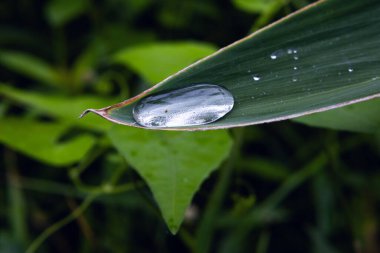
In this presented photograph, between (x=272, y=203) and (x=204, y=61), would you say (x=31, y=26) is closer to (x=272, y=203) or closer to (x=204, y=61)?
(x=272, y=203)

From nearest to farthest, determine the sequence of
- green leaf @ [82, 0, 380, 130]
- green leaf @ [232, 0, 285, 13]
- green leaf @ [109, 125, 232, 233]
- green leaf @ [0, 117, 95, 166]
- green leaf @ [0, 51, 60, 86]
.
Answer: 1. green leaf @ [82, 0, 380, 130]
2. green leaf @ [109, 125, 232, 233]
3. green leaf @ [0, 117, 95, 166]
4. green leaf @ [232, 0, 285, 13]
5. green leaf @ [0, 51, 60, 86]

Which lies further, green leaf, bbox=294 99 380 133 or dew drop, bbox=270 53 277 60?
green leaf, bbox=294 99 380 133

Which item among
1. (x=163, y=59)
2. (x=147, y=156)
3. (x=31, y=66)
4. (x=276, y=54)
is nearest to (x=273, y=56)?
(x=276, y=54)

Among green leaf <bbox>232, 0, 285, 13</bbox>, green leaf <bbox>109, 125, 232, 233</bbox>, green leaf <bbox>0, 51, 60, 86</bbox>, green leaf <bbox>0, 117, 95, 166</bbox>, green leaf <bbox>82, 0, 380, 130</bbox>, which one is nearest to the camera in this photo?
green leaf <bbox>82, 0, 380, 130</bbox>

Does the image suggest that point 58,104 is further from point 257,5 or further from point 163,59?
point 257,5

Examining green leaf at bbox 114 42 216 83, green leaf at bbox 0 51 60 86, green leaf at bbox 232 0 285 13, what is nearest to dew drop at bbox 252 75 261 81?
green leaf at bbox 114 42 216 83

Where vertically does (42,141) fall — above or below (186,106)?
above

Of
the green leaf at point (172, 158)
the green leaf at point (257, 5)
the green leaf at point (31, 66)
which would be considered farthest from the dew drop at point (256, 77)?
the green leaf at point (31, 66)

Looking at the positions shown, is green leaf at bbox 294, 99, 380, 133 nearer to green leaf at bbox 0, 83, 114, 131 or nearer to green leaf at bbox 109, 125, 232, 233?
green leaf at bbox 109, 125, 232, 233
